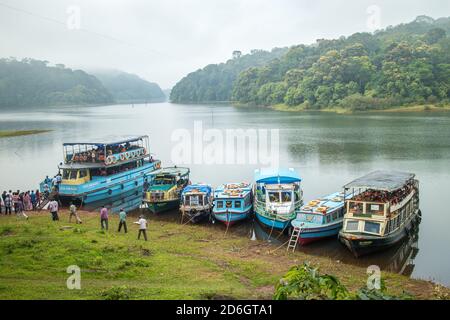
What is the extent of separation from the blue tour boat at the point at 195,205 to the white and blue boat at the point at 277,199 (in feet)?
13.0

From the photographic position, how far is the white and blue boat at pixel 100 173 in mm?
39247

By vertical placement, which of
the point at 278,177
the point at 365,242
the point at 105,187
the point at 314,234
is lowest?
the point at 314,234

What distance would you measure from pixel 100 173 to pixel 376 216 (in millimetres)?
27786

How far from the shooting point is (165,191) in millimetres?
36219

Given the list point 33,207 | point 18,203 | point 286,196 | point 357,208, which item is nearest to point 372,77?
point 286,196

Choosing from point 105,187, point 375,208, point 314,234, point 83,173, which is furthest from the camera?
point 105,187

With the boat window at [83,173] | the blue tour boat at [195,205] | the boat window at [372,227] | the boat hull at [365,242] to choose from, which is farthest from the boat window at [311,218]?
the boat window at [83,173]

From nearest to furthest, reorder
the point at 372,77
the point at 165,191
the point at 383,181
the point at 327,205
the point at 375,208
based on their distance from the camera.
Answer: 1. the point at 375,208
2. the point at 383,181
3. the point at 327,205
4. the point at 165,191
5. the point at 372,77

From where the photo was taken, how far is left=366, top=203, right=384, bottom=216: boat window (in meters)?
25.8

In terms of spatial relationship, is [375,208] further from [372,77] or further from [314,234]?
[372,77]

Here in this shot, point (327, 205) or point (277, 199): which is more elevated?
point (277, 199)

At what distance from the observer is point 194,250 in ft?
79.4

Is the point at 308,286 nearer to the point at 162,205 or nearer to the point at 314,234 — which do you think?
the point at 314,234

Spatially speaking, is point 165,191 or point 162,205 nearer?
point 162,205
